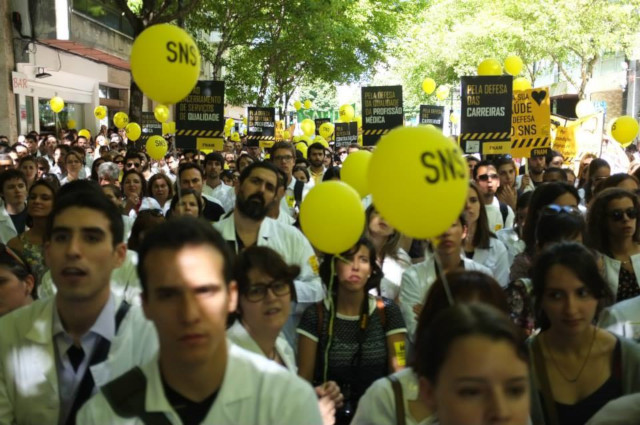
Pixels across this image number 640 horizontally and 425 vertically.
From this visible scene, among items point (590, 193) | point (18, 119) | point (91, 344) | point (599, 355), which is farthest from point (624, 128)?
point (18, 119)

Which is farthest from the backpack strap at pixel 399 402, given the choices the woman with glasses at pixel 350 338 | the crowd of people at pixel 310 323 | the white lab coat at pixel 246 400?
the woman with glasses at pixel 350 338

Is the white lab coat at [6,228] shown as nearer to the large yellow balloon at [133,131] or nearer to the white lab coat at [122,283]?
the white lab coat at [122,283]

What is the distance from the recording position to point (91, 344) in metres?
2.85

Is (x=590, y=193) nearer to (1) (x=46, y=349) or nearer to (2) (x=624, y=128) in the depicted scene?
(2) (x=624, y=128)

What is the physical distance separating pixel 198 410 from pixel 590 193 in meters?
6.39

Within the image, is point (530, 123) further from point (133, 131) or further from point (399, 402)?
point (133, 131)

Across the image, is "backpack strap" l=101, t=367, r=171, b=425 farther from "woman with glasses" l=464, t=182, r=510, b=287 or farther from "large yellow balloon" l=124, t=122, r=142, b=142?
"large yellow balloon" l=124, t=122, r=142, b=142

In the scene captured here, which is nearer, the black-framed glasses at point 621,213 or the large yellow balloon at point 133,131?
the black-framed glasses at point 621,213

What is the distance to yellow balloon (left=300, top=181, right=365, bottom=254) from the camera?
4.06 meters

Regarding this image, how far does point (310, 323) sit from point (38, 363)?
4.95 ft

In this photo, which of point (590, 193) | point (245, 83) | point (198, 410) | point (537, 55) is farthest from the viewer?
point (245, 83)

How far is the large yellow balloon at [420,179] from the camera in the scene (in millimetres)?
2928

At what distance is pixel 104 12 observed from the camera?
955 inches

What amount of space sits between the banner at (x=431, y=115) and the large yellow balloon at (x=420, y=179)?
1475cm
